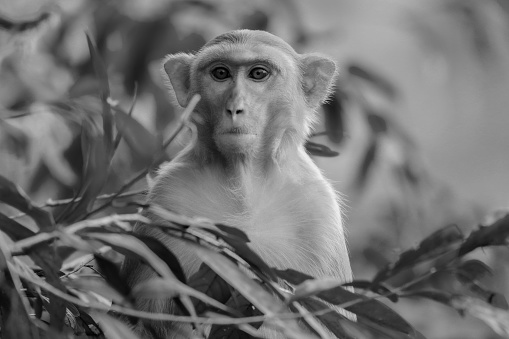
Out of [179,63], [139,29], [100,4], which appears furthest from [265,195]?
[100,4]

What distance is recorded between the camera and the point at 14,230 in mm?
2264

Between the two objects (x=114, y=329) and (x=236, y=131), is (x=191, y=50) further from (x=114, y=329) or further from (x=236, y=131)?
(x=114, y=329)

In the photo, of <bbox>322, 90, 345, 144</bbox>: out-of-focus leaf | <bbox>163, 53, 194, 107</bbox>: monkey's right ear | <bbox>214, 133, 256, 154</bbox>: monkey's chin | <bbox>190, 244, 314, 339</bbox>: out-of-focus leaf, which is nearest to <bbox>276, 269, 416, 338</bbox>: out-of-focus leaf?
<bbox>190, 244, 314, 339</bbox>: out-of-focus leaf

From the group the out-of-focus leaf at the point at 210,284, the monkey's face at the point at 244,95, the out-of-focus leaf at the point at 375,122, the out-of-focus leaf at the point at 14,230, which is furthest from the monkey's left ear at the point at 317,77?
the out-of-focus leaf at the point at 14,230

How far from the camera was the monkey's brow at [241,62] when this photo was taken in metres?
3.84

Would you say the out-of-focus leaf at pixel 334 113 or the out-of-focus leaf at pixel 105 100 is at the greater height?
the out-of-focus leaf at pixel 105 100

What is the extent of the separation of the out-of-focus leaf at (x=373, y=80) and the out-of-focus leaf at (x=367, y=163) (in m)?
0.29

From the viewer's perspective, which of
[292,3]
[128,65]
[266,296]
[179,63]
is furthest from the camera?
[292,3]

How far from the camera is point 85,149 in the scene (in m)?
2.48

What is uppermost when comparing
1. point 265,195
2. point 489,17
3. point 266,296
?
point 489,17

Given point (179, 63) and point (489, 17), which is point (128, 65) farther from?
point (489, 17)

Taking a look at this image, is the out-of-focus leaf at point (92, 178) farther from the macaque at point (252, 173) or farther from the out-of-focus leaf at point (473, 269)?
the macaque at point (252, 173)

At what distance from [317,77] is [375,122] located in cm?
79

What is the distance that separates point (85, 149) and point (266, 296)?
2.42 feet
